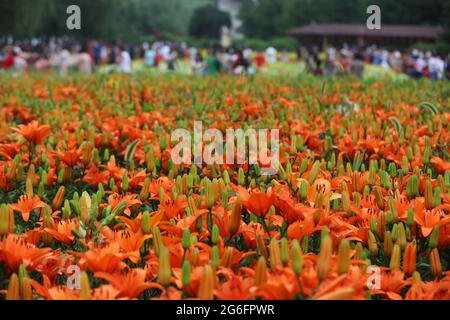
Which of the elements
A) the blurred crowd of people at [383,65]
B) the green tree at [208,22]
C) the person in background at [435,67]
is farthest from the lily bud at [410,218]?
the green tree at [208,22]

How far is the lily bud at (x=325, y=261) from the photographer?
Result: 5.76ft

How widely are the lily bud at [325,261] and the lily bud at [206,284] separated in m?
0.29

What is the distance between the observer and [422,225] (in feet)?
7.64

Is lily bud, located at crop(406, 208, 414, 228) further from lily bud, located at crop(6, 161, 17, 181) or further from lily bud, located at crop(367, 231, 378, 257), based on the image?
lily bud, located at crop(6, 161, 17, 181)

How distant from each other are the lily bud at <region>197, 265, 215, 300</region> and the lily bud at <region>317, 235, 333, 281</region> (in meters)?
0.29

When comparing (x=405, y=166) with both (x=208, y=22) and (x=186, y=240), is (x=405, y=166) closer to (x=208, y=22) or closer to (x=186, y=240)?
(x=186, y=240)

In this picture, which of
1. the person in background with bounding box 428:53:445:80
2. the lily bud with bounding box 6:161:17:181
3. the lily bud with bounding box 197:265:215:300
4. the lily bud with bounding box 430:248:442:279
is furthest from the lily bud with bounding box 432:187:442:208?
the person in background with bounding box 428:53:445:80

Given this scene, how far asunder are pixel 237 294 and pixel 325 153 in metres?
2.45

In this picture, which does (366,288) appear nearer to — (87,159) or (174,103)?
(87,159)

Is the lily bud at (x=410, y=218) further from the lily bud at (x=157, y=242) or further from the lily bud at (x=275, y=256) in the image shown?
the lily bud at (x=157, y=242)

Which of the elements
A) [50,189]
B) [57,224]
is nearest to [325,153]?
[50,189]

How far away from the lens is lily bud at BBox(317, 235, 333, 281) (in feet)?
5.76

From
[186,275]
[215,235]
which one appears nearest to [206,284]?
[186,275]

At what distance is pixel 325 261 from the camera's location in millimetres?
1759
